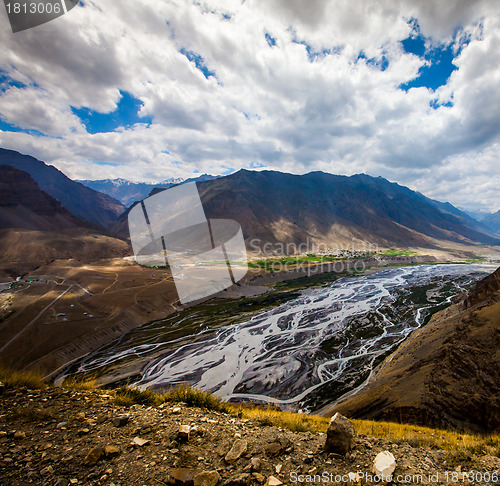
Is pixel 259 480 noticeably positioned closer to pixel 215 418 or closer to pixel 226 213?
pixel 215 418

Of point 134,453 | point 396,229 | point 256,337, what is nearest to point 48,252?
point 256,337

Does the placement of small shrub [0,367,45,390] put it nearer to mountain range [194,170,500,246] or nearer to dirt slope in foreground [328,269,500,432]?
dirt slope in foreground [328,269,500,432]

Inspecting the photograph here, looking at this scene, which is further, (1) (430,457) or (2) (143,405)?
(2) (143,405)

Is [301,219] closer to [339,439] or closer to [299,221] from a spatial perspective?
[299,221]

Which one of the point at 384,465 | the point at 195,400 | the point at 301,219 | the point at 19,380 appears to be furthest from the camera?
the point at 301,219

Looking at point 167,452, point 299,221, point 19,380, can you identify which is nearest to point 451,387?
point 167,452
